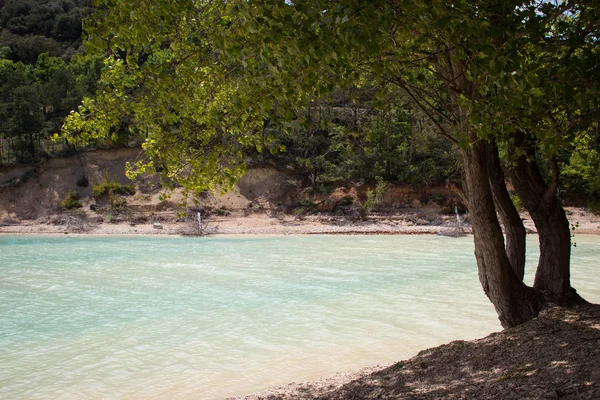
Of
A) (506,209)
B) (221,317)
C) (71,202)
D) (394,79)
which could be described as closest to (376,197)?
(71,202)

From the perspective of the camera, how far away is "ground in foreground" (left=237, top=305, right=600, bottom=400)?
360cm

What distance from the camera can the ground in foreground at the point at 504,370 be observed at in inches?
142

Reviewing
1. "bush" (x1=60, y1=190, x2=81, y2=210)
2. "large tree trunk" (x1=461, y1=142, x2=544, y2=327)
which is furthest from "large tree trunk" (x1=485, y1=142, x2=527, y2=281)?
"bush" (x1=60, y1=190, x2=81, y2=210)

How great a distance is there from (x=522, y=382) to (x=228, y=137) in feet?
12.7

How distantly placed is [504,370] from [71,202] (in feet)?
128

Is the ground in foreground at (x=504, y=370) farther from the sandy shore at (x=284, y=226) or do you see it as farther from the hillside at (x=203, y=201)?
the hillside at (x=203, y=201)

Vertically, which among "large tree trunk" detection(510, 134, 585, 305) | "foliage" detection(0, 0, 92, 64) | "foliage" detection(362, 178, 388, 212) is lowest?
"large tree trunk" detection(510, 134, 585, 305)

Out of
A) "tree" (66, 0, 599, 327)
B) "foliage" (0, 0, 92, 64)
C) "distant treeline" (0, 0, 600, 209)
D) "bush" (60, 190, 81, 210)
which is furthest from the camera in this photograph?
"foliage" (0, 0, 92, 64)

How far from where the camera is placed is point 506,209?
5.95m

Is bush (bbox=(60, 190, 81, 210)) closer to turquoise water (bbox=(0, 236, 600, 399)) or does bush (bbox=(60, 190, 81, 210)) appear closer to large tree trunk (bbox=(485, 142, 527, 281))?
turquoise water (bbox=(0, 236, 600, 399))

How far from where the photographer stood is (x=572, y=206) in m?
32.8

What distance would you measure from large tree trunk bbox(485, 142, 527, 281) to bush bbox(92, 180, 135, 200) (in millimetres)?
36193

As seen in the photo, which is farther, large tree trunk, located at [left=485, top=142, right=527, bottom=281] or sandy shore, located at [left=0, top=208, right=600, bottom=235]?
sandy shore, located at [left=0, top=208, right=600, bottom=235]

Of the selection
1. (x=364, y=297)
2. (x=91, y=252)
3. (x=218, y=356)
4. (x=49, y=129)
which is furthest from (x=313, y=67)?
(x=49, y=129)
